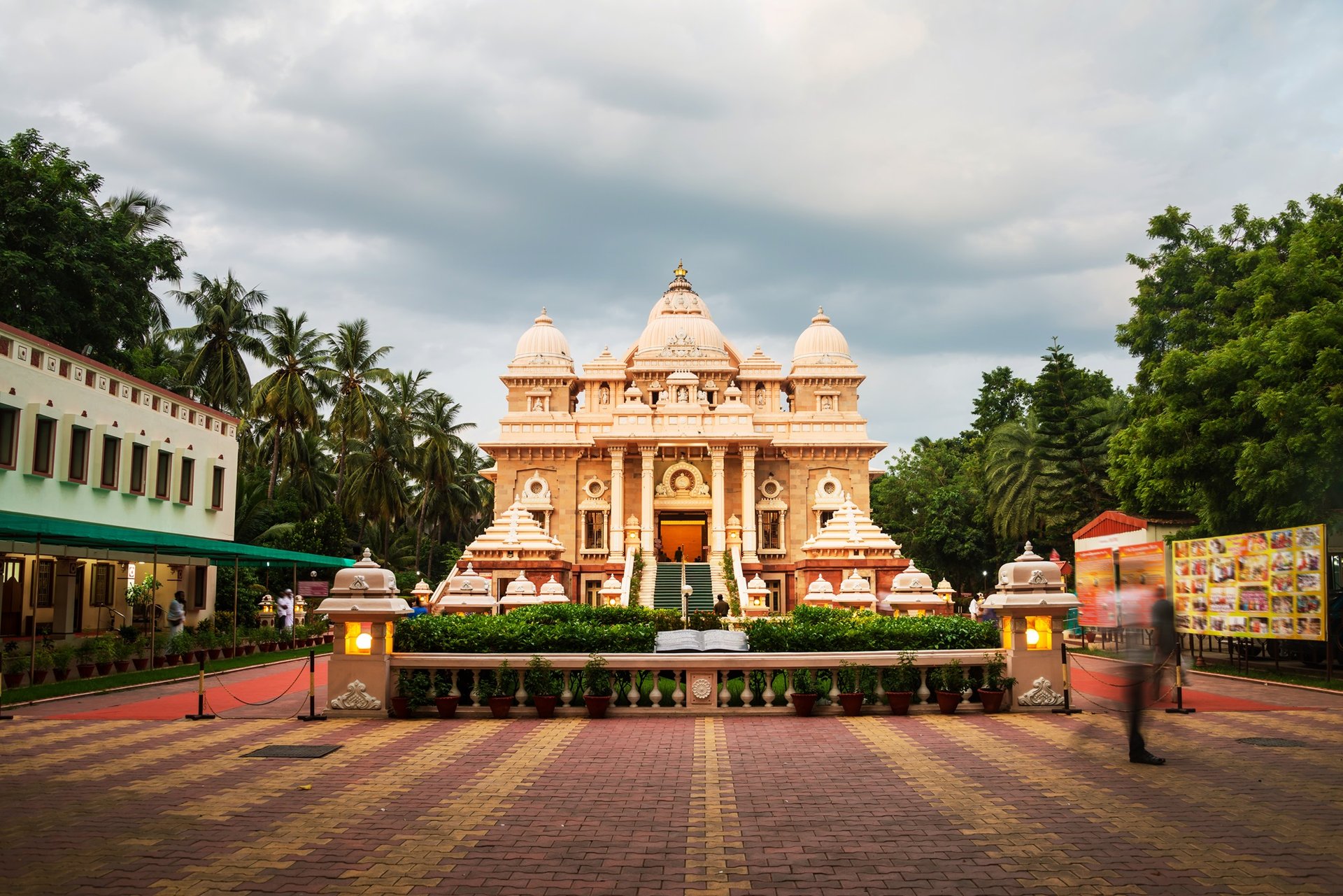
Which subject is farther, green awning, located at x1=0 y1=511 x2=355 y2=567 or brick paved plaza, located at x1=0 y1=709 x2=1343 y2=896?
green awning, located at x1=0 y1=511 x2=355 y2=567

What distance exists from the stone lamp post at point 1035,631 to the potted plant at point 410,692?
8182mm

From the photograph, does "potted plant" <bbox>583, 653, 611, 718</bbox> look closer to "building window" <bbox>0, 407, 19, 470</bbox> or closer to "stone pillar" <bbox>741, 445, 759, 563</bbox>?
"building window" <bbox>0, 407, 19, 470</bbox>

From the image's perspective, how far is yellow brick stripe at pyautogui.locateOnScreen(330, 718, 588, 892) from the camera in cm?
676

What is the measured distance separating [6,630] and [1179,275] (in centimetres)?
3766

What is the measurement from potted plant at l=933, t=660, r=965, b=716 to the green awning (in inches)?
595

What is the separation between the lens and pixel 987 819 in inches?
324

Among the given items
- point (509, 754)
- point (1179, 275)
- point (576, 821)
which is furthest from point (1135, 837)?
point (1179, 275)

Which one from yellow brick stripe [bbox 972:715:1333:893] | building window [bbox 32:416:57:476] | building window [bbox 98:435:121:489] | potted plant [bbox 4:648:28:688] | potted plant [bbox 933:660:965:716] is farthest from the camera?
building window [bbox 98:435:121:489]

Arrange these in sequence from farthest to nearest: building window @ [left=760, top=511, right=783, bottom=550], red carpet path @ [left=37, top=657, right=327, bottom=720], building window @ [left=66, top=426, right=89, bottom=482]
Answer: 1. building window @ [left=760, top=511, right=783, bottom=550]
2. building window @ [left=66, top=426, right=89, bottom=482]
3. red carpet path @ [left=37, top=657, right=327, bottom=720]

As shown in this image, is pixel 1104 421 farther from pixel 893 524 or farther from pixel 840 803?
pixel 840 803

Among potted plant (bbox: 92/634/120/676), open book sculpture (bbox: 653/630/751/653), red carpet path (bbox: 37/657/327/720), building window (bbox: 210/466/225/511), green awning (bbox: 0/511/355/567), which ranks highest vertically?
building window (bbox: 210/466/225/511)

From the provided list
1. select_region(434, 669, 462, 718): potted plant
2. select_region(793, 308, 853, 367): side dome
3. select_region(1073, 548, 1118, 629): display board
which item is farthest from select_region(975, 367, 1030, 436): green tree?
select_region(434, 669, 462, 718): potted plant

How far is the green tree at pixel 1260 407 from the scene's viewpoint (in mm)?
20703

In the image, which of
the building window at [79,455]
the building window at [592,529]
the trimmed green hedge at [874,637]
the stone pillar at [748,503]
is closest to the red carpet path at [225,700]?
the trimmed green hedge at [874,637]
